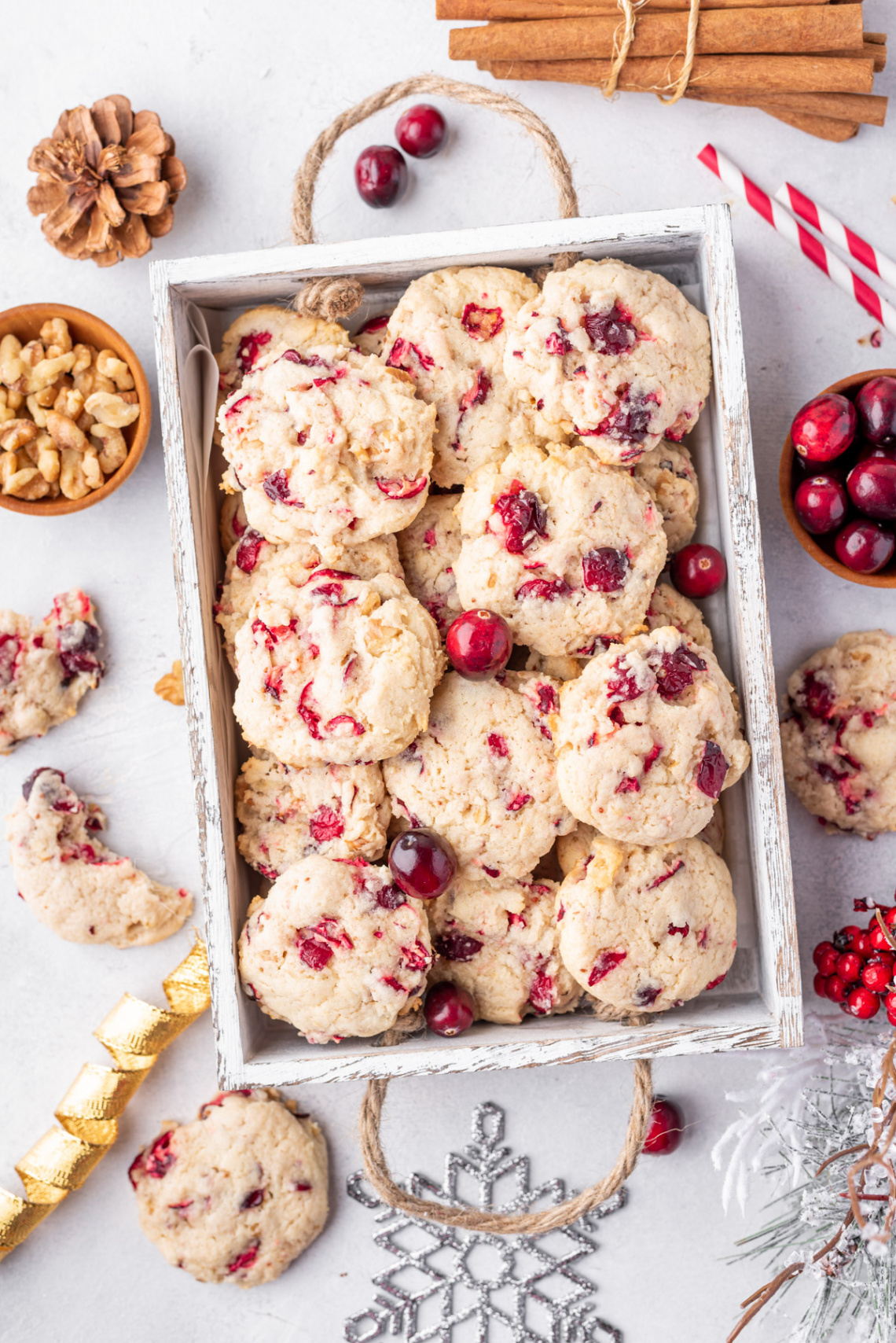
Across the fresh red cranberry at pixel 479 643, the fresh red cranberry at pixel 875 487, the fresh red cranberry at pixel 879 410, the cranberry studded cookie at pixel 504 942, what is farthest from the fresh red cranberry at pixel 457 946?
the fresh red cranberry at pixel 879 410

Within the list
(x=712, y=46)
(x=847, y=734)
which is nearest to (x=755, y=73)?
(x=712, y=46)

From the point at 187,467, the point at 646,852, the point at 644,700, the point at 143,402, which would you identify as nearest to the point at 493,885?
the point at 646,852

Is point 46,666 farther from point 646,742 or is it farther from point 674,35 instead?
point 674,35

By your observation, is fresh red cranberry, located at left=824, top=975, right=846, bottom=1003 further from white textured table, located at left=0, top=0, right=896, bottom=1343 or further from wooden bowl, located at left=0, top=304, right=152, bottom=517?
wooden bowl, located at left=0, top=304, right=152, bottom=517

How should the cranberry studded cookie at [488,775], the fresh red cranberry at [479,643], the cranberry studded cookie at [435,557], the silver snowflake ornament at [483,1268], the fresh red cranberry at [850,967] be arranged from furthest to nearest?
the silver snowflake ornament at [483,1268] → the fresh red cranberry at [850,967] → the cranberry studded cookie at [435,557] → the cranberry studded cookie at [488,775] → the fresh red cranberry at [479,643]

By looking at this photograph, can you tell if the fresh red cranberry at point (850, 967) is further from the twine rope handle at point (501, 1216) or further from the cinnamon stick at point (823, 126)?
the cinnamon stick at point (823, 126)
